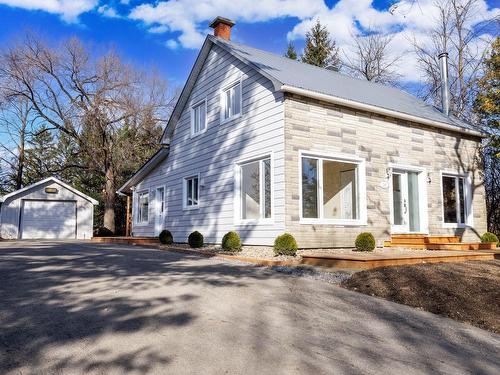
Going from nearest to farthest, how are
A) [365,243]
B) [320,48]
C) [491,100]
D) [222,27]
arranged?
1. [365,243]
2. [491,100]
3. [222,27]
4. [320,48]

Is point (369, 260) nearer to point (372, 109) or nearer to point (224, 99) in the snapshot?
point (372, 109)

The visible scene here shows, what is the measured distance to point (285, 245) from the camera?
334 inches

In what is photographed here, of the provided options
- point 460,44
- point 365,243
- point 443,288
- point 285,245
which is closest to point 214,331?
point 443,288

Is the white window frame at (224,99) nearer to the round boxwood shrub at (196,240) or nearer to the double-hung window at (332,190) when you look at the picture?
the double-hung window at (332,190)

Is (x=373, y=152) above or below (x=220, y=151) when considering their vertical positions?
below

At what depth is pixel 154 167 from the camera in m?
16.3

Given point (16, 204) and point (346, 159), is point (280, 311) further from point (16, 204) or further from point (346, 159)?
point (16, 204)

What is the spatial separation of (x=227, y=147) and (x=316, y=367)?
9.11 meters

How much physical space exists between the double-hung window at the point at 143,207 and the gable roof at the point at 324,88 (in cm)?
324

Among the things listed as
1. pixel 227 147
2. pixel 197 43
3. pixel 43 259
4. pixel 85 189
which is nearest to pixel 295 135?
pixel 227 147

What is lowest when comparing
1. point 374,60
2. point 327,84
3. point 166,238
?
point 166,238

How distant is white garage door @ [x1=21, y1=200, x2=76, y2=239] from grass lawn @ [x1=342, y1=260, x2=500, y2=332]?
18.0m

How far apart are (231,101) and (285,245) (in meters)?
5.22

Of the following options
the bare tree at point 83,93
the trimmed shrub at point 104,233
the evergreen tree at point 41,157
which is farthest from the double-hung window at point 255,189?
the evergreen tree at point 41,157
